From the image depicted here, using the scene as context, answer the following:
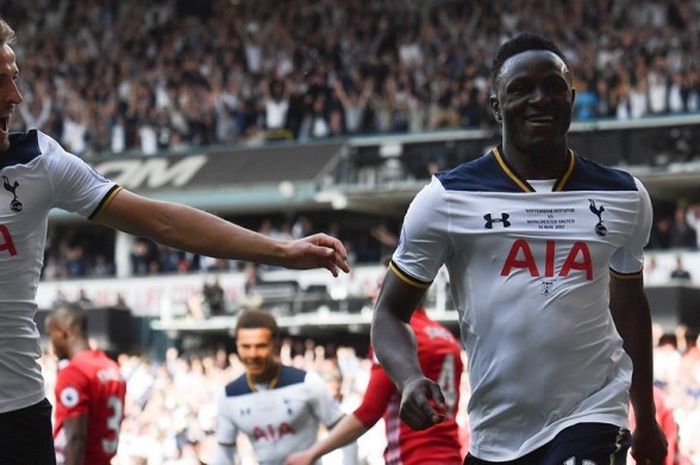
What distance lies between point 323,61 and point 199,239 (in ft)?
92.0

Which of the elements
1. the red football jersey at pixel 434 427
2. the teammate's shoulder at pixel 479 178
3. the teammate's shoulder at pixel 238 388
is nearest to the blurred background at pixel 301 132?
the teammate's shoulder at pixel 238 388

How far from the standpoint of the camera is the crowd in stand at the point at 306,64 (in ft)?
90.8

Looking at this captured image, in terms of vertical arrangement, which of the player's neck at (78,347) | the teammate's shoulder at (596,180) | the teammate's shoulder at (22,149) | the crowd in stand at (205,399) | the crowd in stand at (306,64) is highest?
the crowd in stand at (306,64)

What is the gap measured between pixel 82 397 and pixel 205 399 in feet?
32.9

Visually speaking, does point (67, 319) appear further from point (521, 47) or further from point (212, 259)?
point (212, 259)

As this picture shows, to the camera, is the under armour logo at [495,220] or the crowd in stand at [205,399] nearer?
the under armour logo at [495,220]

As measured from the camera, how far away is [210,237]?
481cm

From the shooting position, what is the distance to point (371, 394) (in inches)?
291

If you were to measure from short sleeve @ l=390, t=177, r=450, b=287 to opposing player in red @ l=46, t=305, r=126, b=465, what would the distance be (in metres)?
4.15

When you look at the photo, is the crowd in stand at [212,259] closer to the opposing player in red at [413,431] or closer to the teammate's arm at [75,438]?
the teammate's arm at [75,438]

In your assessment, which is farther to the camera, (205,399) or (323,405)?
(205,399)

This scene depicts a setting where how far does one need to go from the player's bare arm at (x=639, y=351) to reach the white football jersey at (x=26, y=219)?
6.12 feet

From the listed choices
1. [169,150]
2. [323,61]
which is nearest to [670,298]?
[323,61]

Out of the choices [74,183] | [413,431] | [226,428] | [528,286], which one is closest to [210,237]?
[74,183]
